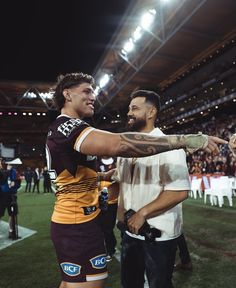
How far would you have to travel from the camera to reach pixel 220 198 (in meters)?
10.9

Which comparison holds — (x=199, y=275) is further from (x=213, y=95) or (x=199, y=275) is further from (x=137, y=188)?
(x=213, y=95)

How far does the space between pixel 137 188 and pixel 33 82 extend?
23404 millimetres

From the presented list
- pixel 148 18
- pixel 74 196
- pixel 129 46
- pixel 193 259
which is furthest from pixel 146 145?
pixel 129 46

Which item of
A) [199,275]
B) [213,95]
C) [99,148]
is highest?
[213,95]

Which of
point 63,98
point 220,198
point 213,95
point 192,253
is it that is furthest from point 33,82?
point 63,98

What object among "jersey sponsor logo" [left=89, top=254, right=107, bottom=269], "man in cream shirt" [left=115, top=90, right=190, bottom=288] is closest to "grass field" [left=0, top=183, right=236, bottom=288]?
"man in cream shirt" [left=115, top=90, right=190, bottom=288]

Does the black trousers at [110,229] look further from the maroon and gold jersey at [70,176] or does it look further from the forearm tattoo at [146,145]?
the forearm tattoo at [146,145]

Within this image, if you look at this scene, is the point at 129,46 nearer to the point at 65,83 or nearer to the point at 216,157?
the point at 216,157

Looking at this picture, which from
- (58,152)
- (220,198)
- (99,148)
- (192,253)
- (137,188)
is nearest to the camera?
(99,148)

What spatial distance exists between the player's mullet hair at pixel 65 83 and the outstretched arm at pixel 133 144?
596mm

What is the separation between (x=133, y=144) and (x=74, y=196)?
0.60 metres

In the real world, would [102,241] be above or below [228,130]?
below

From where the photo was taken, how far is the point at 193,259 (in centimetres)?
515

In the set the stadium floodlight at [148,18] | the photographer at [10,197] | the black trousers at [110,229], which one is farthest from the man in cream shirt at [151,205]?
the stadium floodlight at [148,18]
